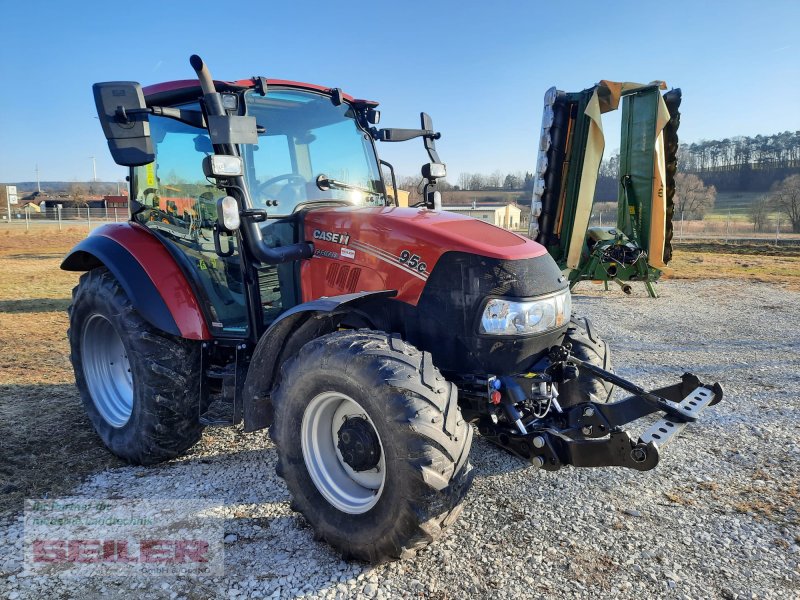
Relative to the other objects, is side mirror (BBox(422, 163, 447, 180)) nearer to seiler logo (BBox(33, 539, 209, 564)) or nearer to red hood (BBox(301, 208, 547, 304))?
red hood (BBox(301, 208, 547, 304))

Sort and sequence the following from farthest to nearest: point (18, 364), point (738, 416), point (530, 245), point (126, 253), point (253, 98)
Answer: point (18, 364) → point (738, 416) → point (126, 253) → point (253, 98) → point (530, 245)

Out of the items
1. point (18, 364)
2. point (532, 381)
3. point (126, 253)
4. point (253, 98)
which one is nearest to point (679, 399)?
point (532, 381)

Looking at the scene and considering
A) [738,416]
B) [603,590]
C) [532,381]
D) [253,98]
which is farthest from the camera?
[738,416]

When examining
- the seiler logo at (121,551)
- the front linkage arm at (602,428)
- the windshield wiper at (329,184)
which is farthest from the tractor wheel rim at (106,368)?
the front linkage arm at (602,428)

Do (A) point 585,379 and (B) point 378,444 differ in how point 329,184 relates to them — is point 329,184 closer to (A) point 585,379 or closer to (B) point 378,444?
(B) point 378,444

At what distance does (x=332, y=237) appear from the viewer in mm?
3238

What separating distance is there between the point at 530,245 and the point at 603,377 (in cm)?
81

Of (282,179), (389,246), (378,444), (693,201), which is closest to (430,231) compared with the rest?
(389,246)

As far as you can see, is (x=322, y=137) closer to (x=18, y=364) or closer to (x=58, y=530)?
(x=58, y=530)

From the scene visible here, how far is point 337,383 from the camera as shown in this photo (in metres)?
2.58

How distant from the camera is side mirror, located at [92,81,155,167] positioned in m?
2.85

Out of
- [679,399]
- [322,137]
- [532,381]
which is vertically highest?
[322,137]

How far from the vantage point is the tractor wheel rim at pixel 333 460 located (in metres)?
2.74

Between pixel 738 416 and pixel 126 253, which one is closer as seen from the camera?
pixel 126 253
